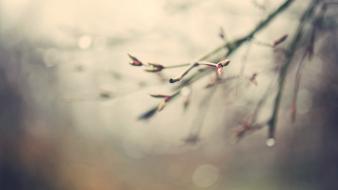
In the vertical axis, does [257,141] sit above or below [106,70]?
below

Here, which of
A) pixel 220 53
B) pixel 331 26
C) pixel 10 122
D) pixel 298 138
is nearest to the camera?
pixel 220 53

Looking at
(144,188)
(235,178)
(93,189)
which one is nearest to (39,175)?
(93,189)

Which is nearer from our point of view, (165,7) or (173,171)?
(165,7)

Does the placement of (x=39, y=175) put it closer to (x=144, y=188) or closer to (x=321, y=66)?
(x=144, y=188)

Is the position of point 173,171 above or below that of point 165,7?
below

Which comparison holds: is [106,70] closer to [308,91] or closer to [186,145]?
[186,145]

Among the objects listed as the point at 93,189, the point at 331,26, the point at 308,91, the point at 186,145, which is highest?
the point at 331,26

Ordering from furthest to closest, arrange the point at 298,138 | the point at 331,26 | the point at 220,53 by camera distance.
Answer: the point at 298,138, the point at 331,26, the point at 220,53

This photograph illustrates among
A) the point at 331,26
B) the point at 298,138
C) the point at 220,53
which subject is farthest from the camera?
the point at 298,138

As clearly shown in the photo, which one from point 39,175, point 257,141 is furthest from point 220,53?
point 39,175
